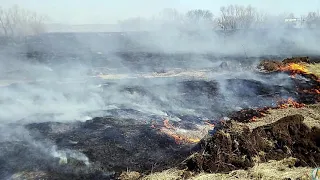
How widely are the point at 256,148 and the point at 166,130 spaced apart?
342 cm

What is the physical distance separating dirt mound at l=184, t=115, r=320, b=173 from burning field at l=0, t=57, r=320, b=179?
23 mm

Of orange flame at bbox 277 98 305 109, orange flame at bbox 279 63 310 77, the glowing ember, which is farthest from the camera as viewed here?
orange flame at bbox 279 63 310 77

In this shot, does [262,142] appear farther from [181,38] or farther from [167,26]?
[167,26]

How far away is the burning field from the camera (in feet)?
Result: 24.3

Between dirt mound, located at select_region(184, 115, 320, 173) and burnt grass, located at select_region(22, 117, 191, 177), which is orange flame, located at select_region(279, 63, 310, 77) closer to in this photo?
dirt mound, located at select_region(184, 115, 320, 173)

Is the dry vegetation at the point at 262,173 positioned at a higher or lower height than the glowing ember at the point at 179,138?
higher

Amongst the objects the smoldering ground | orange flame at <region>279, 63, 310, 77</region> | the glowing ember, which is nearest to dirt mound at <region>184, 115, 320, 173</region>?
the glowing ember

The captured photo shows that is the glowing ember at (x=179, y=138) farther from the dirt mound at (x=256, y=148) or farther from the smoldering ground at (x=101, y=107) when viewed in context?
the dirt mound at (x=256, y=148)

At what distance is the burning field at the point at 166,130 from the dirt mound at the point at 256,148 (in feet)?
0.08

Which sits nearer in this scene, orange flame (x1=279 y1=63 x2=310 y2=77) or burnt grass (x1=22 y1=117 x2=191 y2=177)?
burnt grass (x1=22 y1=117 x2=191 y2=177)

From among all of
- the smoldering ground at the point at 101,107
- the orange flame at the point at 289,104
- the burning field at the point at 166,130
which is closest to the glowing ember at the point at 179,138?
the burning field at the point at 166,130

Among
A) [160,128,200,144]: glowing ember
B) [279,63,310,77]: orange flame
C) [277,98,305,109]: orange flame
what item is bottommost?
[277,98,305,109]: orange flame

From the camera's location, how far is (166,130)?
33.4ft

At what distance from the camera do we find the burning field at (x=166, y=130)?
7406 mm
